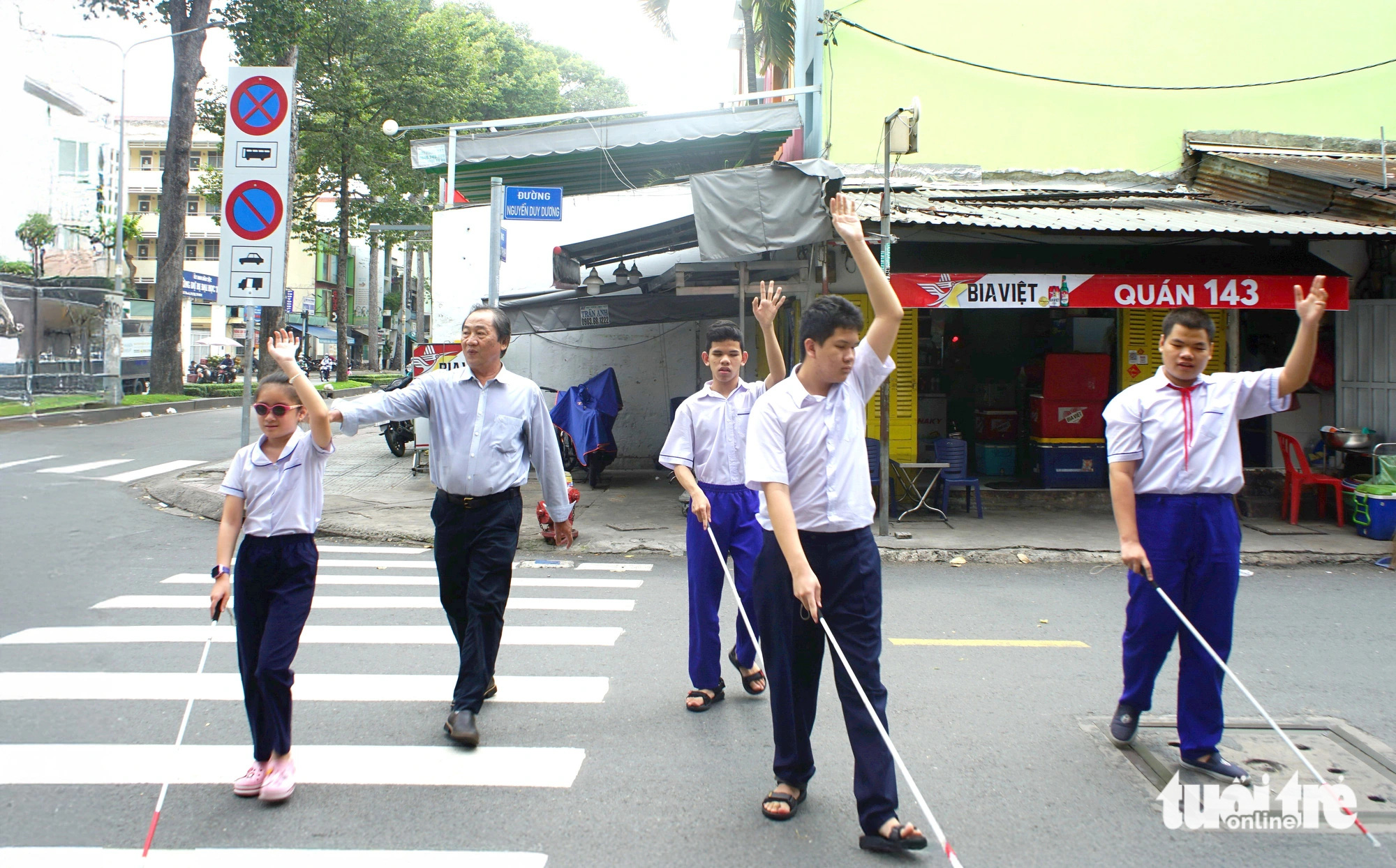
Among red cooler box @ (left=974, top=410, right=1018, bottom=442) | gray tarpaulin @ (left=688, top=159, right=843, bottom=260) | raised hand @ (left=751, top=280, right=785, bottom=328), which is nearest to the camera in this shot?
raised hand @ (left=751, top=280, right=785, bottom=328)

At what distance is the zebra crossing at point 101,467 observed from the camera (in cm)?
1347

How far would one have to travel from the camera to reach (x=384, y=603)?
6.89m

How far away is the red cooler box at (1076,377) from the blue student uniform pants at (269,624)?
33.1ft

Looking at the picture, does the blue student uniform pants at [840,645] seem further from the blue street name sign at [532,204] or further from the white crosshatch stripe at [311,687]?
the blue street name sign at [532,204]

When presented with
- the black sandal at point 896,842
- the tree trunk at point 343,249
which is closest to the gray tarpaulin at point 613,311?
the black sandal at point 896,842

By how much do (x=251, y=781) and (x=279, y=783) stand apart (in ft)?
0.43

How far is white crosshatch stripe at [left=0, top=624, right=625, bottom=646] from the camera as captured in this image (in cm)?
586

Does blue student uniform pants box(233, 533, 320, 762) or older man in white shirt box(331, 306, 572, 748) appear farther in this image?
older man in white shirt box(331, 306, 572, 748)

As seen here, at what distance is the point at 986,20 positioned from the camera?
13844 mm

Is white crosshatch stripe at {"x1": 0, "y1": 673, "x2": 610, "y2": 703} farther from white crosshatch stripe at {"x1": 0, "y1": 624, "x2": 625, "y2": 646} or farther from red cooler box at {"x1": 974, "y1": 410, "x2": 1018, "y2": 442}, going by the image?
red cooler box at {"x1": 974, "y1": 410, "x2": 1018, "y2": 442}

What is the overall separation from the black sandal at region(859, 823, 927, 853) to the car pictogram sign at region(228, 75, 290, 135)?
6.42 m

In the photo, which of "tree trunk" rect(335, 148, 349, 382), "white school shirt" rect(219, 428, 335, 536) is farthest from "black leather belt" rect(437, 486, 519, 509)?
"tree trunk" rect(335, 148, 349, 382)

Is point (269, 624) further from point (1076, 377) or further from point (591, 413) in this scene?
point (1076, 377)

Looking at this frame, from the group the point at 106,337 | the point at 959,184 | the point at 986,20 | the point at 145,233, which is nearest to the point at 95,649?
the point at 959,184
